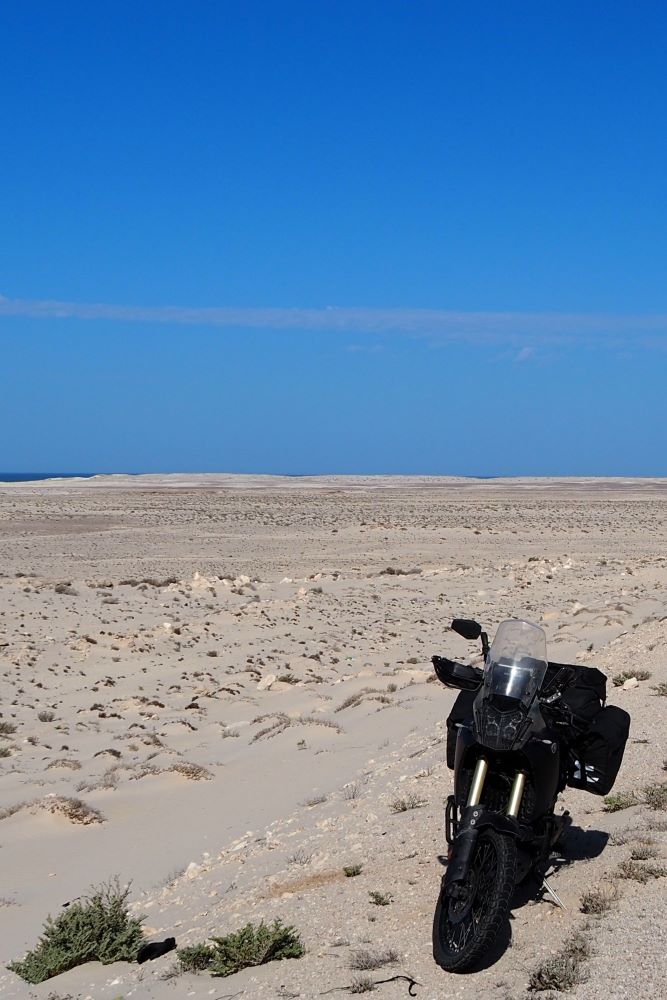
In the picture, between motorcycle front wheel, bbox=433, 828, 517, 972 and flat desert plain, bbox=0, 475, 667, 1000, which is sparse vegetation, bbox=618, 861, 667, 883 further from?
motorcycle front wheel, bbox=433, 828, 517, 972

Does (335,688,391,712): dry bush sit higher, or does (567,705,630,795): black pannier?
(567,705,630,795): black pannier

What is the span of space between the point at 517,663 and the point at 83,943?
3.15 m

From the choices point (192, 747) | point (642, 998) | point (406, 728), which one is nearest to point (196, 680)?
point (192, 747)

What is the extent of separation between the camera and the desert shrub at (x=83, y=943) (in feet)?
19.4

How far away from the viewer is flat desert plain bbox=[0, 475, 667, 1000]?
5180 mm

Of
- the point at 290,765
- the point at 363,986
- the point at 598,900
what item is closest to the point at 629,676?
the point at 290,765

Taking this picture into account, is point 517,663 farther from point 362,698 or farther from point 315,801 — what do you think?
point 362,698

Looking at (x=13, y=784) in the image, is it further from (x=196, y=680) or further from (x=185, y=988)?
(x=185, y=988)

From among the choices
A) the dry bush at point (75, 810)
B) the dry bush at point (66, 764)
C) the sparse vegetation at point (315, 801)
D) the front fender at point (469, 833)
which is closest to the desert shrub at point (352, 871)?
the front fender at point (469, 833)

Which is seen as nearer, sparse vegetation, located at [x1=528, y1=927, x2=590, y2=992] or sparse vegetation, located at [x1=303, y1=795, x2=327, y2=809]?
sparse vegetation, located at [x1=528, y1=927, x2=590, y2=992]

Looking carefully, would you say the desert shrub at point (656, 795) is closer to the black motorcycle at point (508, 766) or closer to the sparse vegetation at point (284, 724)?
the black motorcycle at point (508, 766)

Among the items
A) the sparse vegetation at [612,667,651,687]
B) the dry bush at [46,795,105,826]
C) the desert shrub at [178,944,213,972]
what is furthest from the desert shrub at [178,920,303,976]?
the sparse vegetation at [612,667,651,687]

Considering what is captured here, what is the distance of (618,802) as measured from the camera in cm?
705

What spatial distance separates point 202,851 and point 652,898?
4.51 m
